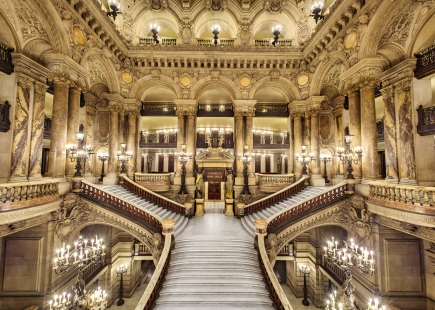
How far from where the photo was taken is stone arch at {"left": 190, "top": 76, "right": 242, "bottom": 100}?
50.9 feet

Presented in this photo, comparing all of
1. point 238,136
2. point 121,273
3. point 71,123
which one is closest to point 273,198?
point 238,136

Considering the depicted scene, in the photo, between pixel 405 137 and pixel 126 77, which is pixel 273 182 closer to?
pixel 405 137

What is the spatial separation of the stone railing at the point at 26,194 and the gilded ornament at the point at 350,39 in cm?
1478

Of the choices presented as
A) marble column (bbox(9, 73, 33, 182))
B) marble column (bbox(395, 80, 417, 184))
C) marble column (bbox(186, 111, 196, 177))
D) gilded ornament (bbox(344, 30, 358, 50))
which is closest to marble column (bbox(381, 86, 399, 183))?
marble column (bbox(395, 80, 417, 184))

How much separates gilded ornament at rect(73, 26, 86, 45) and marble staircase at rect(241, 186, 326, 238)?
40.3 ft

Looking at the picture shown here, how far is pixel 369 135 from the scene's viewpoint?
9945mm

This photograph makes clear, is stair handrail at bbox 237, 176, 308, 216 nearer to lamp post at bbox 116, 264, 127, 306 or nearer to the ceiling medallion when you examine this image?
the ceiling medallion

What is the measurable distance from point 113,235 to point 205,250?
7.98 m

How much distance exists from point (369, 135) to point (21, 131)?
15396 mm

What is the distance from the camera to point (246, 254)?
8.28 meters

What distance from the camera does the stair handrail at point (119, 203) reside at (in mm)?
9547

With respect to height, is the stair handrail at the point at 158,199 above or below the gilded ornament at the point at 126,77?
below

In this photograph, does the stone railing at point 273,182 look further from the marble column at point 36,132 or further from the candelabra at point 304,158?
the marble column at point 36,132

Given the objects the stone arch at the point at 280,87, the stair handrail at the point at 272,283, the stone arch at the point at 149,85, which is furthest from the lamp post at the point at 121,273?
the stone arch at the point at 280,87
